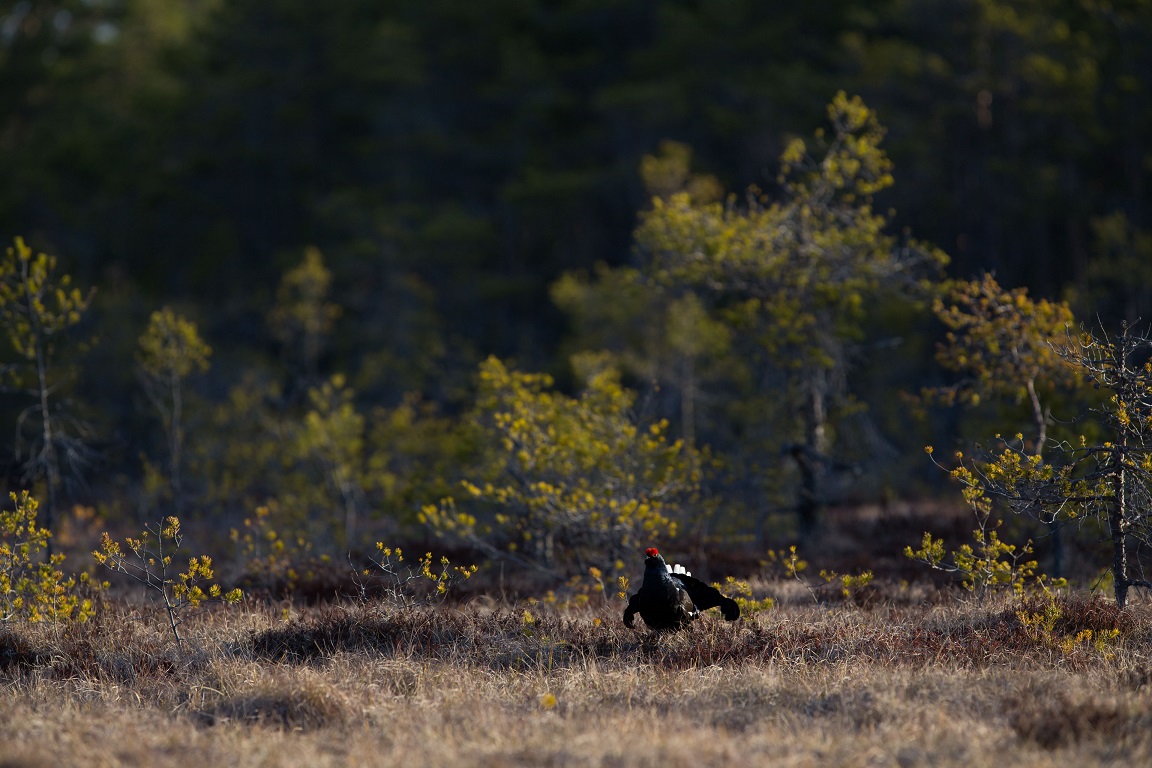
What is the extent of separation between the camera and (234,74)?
37.3 meters

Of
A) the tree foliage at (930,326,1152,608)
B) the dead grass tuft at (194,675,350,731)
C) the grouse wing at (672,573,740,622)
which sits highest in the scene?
the tree foliage at (930,326,1152,608)

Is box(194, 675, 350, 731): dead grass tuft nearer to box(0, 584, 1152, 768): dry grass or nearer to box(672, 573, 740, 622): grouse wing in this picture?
box(0, 584, 1152, 768): dry grass

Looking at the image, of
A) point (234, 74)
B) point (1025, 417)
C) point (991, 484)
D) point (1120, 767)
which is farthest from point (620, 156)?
point (1120, 767)

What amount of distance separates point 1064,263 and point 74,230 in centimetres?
3292

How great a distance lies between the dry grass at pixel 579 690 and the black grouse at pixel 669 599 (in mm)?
279

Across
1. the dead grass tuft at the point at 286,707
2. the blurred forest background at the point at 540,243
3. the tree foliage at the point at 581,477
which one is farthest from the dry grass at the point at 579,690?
the blurred forest background at the point at 540,243

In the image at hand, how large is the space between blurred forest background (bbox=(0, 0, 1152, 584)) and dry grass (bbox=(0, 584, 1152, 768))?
7.34ft

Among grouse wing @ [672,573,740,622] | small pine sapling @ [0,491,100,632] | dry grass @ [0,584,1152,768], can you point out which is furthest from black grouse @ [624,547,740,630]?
small pine sapling @ [0,491,100,632]

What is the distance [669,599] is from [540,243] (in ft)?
103

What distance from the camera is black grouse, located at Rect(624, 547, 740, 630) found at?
7.55 m

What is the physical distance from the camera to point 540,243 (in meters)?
38.3

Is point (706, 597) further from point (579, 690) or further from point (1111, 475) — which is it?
point (1111, 475)

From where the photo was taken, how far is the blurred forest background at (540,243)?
13.5m

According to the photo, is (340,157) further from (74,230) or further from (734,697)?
(734,697)
